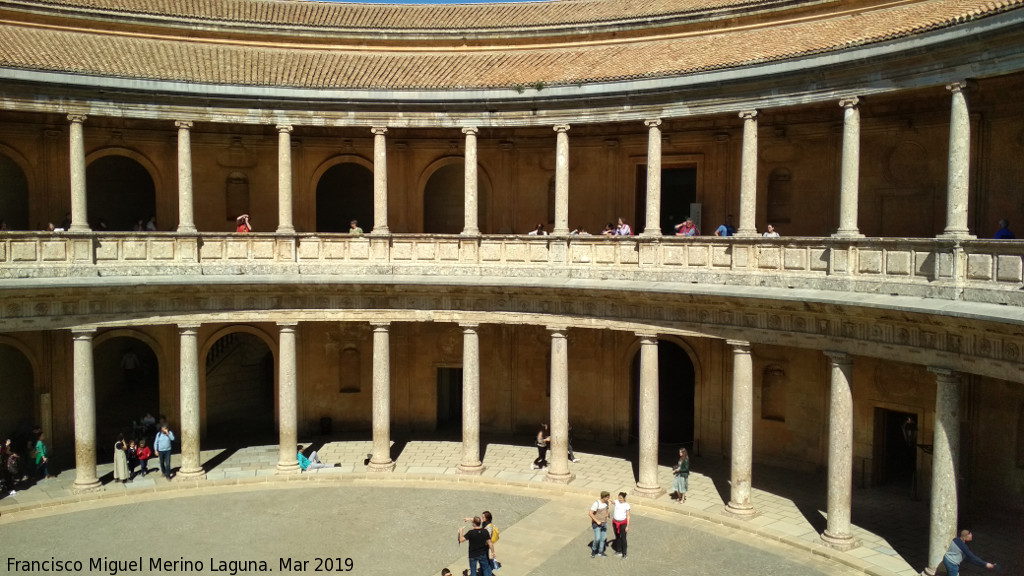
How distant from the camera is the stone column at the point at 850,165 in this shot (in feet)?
59.8

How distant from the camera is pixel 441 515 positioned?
68.8 ft

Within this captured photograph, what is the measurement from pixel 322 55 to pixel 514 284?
11711 mm

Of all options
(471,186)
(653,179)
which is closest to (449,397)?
(471,186)

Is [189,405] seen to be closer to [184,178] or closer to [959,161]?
[184,178]

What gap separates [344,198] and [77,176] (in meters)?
9.90

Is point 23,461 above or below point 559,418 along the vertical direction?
below

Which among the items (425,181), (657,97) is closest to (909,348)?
(657,97)

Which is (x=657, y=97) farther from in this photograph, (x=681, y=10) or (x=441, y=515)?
(x=441, y=515)

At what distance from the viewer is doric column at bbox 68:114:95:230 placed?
2184cm

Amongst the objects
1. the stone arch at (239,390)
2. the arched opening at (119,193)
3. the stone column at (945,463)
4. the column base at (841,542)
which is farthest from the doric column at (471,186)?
the stone column at (945,463)

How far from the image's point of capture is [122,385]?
30562 millimetres

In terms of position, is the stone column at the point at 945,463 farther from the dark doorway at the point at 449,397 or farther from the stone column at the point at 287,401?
the dark doorway at the point at 449,397

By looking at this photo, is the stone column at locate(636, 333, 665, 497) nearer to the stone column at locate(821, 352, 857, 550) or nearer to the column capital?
the stone column at locate(821, 352, 857, 550)

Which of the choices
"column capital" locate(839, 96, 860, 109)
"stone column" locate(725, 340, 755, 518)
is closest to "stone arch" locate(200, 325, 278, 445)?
"stone column" locate(725, 340, 755, 518)
